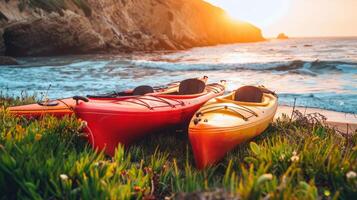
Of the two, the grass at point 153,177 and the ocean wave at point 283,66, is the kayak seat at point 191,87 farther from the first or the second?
the ocean wave at point 283,66

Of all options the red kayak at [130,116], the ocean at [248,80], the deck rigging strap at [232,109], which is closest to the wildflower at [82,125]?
the red kayak at [130,116]

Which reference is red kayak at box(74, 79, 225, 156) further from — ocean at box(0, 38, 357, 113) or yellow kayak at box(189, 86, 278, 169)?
ocean at box(0, 38, 357, 113)

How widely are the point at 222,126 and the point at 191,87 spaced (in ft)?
10.2

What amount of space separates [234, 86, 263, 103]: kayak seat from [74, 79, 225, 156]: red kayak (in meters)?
0.79

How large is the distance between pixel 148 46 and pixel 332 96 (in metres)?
39.3

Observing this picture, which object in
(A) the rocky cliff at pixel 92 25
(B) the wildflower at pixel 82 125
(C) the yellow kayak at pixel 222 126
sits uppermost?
(A) the rocky cliff at pixel 92 25

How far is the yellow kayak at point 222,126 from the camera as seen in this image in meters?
4.21

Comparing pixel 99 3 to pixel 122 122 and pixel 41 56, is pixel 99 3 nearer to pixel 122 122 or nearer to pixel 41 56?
pixel 41 56

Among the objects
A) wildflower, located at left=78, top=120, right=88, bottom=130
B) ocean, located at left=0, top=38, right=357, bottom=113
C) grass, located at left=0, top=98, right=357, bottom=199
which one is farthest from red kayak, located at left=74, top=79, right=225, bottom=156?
ocean, located at left=0, top=38, right=357, bottom=113

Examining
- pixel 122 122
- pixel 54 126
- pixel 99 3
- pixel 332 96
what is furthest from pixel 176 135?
pixel 99 3

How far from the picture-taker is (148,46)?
4875 cm

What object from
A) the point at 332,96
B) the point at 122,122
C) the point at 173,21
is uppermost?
the point at 173,21

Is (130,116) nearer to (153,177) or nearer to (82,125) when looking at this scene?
(82,125)

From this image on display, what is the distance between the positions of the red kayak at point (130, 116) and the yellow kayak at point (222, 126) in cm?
57
